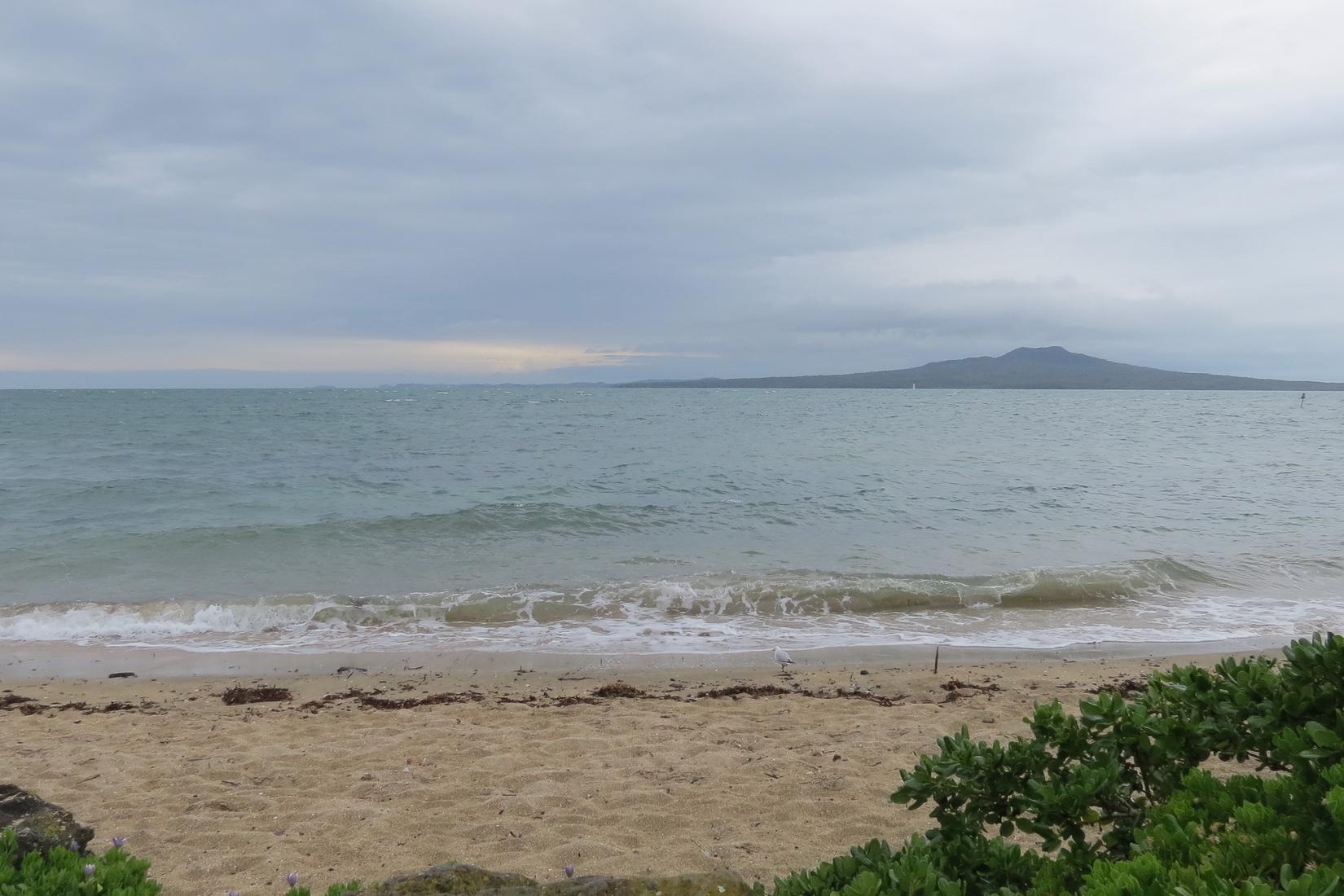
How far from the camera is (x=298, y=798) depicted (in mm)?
5070

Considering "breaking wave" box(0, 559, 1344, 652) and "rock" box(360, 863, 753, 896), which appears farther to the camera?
"breaking wave" box(0, 559, 1344, 652)

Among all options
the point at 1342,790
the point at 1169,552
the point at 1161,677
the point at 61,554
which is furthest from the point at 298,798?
the point at 1169,552

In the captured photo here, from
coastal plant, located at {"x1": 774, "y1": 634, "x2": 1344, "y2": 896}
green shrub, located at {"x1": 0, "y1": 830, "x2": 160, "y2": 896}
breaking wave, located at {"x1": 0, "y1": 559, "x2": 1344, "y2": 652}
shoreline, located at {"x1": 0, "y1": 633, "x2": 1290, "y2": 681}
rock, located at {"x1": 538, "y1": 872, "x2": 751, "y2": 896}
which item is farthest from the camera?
breaking wave, located at {"x1": 0, "y1": 559, "x2": 1344, "y2": 652}

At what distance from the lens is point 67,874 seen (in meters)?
2.26

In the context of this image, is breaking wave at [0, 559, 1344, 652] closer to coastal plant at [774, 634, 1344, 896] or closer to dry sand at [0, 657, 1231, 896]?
dry sand at [0, 657, 1231, 896]

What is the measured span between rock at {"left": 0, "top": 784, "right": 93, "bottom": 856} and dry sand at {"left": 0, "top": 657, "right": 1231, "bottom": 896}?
1.33m

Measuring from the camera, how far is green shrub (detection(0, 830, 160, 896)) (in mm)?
2217

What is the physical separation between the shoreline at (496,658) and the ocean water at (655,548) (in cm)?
31

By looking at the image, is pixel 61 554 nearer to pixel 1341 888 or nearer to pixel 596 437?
pixel 1341 888

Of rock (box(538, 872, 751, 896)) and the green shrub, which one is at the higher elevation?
the green shrub

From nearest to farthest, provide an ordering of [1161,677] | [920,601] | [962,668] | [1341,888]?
1. [1341,888]
2. [1161,677]
3. [962,668]
4. [920,601]

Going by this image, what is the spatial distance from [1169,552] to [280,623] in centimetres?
1445

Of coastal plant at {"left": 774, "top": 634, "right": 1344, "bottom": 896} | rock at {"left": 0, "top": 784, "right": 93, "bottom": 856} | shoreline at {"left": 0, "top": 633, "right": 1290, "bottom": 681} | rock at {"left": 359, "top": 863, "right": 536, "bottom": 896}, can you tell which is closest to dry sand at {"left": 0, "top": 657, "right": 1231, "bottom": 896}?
shoreline at {"left": 0, "top": 633, "right": 1290, "bottom": 681}

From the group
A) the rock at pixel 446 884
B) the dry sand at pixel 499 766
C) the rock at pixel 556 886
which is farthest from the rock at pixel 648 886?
the dry sand at pixel 499 766
